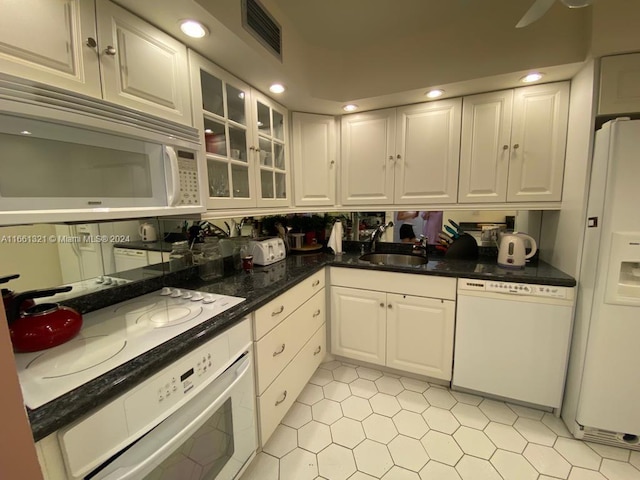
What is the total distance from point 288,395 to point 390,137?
1970 millimetres

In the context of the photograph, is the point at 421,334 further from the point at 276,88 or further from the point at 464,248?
the point at 276,88

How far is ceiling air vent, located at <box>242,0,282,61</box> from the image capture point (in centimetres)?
129

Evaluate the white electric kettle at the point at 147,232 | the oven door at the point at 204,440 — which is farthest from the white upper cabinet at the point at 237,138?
the oven door at the point at 204,440

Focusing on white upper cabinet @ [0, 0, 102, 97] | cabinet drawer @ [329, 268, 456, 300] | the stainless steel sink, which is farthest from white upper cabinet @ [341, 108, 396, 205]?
white upper cabinet @ [0, 0, 102, 97]

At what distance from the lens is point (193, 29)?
46.7 inches

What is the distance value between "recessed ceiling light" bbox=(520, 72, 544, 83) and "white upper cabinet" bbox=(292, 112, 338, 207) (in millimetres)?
1302

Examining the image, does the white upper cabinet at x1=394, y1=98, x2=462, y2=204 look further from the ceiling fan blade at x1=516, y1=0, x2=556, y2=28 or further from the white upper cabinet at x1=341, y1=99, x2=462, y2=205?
the ceiling fan blade at x1=516, y1=0, x2=556, y2=28

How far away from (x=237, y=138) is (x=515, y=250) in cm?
196

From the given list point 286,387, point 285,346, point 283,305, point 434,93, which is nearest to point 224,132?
point 283,305

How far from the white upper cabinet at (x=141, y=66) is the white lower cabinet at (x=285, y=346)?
1026 mm

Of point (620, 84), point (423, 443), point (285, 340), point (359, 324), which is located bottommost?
point (423, 443)

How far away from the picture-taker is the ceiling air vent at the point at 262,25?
1.29 meters

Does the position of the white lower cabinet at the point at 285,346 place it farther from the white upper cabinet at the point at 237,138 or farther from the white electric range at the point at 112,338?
the white upper cabinet at the point at 237,138

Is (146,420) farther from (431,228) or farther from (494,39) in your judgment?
(494,39)
